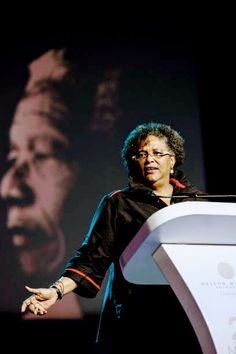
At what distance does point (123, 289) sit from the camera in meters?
1.42

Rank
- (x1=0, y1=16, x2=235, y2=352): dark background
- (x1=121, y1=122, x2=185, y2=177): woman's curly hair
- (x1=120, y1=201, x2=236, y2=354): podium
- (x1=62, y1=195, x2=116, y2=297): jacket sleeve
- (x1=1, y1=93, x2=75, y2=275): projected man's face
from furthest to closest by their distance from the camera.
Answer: (x1=0, y1=16, x2=235, y2=352): dark background < (x1=1, y1=93, x2=75, y2=275): projected man's face < (x1=121, y1=122, x2=185, y2=177): woman's curly hair < (x1=62, y1=195, x2=116, y2=297): jacket sleeve < (x1=120, y1=201, x2=236, y2=354): podium

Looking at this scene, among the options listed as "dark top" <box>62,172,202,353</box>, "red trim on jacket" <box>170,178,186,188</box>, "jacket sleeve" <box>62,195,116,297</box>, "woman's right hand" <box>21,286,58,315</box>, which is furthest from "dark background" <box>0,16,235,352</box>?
"woman's right hand" <box>21,286,58,315</box>

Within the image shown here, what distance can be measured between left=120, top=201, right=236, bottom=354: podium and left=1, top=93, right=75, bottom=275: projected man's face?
155 cm

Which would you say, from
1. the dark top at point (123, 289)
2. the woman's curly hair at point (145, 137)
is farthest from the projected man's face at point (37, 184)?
the dark top at point (123, 289)

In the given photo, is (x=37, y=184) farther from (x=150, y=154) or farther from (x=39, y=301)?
(x=39, y=301)

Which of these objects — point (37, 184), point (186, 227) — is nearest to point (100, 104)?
point (37, 184)

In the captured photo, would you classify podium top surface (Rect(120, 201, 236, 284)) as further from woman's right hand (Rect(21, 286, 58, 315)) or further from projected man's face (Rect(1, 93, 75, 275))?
projected man's face (Rect(1, 93, 75, 275))

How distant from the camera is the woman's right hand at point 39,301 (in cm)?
112

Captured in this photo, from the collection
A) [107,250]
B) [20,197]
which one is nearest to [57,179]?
[20,197]

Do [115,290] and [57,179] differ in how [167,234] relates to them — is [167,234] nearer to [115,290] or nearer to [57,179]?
[115,290]

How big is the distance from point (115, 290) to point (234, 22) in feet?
7.43

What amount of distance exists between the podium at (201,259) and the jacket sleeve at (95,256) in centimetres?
60

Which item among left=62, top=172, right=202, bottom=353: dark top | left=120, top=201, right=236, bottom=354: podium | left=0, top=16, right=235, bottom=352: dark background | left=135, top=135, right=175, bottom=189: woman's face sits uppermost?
left=0, top=16, right=235, bottom=352: dark background

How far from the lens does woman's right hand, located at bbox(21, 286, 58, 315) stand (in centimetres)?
112
